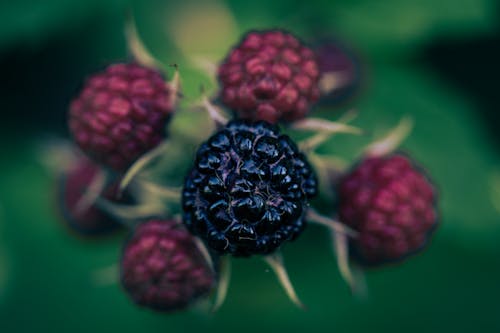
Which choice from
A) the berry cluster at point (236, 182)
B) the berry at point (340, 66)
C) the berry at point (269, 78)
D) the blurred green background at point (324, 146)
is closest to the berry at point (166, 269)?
the berry cluster at point (236, 182)

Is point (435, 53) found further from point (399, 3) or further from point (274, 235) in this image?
A: point (274, 235)

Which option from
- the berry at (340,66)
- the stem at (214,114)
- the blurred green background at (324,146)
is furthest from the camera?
the blurred green background at (324,146)

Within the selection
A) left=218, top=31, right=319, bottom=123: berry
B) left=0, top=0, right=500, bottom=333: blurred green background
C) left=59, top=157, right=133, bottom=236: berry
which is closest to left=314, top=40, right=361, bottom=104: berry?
left=0, top=0, right=500, bottom=333: blurred green background

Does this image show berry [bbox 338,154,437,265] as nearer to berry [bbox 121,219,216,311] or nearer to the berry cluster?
the berry cluster

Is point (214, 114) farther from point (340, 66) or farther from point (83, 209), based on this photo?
point (340, 66)

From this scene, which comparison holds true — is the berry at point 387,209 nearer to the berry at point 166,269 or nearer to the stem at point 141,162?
the berry at point 166,269
